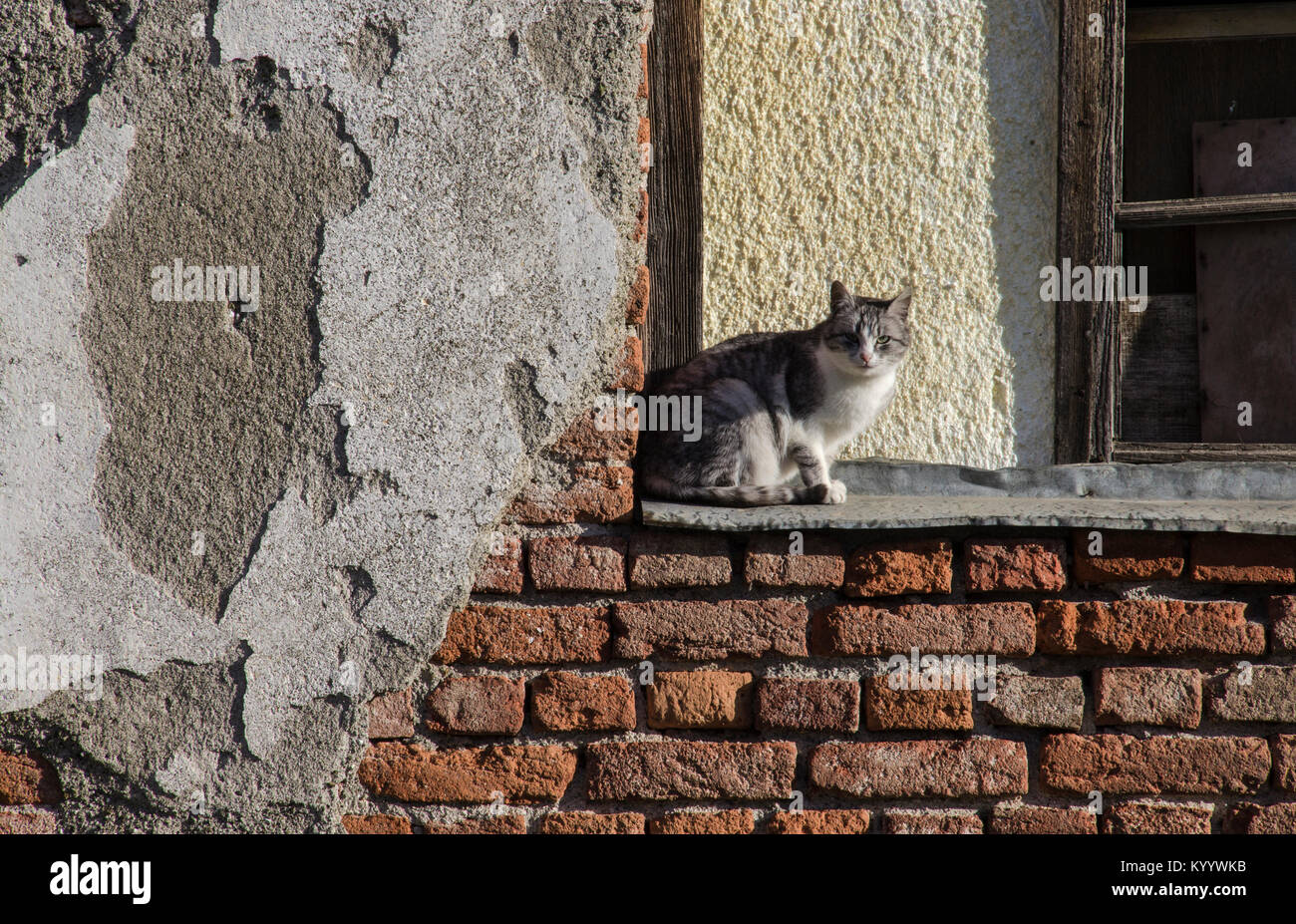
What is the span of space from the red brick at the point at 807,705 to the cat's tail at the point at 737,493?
1.38 ft

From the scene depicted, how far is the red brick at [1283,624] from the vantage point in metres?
1.95

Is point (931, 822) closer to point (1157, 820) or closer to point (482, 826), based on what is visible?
point (1157, 820)

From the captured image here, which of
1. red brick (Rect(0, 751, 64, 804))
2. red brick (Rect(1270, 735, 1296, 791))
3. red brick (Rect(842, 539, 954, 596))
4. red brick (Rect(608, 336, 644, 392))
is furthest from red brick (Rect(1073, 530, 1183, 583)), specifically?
red brick (Rect(0, 751, 64, 804))

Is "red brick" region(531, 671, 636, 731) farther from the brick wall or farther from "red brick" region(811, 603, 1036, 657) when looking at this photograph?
"red brick" region(811, 603, 1036, 657)

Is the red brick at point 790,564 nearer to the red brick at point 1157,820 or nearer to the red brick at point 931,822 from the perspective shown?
the red brick at point 931,822

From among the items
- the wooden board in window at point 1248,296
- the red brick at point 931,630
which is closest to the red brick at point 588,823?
the red brick at point 931,630

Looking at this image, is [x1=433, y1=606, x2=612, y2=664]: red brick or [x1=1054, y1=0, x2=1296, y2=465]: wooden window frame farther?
[x1=1054, y1=0, x2=1296, y2=465]: wooden window frame

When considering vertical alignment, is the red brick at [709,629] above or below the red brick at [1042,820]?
above

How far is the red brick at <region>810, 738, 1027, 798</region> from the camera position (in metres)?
1.95

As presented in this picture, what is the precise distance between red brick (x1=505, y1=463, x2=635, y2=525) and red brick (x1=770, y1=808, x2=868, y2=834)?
687mm

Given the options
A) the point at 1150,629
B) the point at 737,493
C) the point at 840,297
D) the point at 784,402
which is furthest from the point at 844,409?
the point at 1150,629

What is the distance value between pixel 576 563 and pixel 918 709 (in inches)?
29.2

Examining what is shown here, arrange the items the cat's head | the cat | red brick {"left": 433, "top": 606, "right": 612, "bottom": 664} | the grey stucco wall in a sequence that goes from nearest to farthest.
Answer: the grey stucco wall
red brick {"left": 433, "top": 606, "right": 612, "bottom": 664}
the cat
the cat's head

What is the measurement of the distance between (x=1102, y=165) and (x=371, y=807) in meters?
2.28
